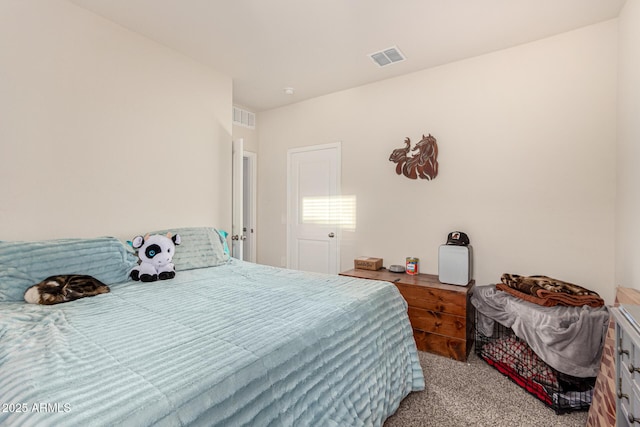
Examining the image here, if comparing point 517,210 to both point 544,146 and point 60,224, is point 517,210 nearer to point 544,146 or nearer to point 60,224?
point 544,146

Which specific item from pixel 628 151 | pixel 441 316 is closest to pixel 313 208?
pixel 441 316

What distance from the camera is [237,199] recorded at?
10.9 feet

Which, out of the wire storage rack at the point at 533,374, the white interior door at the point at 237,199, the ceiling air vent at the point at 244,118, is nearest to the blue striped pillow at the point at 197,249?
the white interior door at the point at 237,199

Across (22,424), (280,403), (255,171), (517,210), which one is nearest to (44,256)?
(22,424)

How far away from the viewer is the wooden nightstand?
97.8 inches

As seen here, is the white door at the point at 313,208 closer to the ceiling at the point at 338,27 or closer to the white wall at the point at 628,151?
the ceiling at the point at 338,27

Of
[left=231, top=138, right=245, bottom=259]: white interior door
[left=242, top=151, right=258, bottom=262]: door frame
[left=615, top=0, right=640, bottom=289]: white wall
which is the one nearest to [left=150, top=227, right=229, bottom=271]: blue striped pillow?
[left=231, top=138, right=245, bottom=259]: white interior door

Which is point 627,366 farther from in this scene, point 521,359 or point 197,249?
point 197,249

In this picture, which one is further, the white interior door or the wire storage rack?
the white interior door

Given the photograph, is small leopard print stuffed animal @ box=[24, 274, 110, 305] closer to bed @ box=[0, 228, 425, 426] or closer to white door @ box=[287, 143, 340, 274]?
bed @ box=[0, 228, 425, 426]

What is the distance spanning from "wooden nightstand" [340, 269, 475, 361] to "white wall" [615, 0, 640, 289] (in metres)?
1.04

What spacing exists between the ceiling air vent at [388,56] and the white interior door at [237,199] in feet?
5.38

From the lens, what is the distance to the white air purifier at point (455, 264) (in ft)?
8.71

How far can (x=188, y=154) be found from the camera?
297cm
